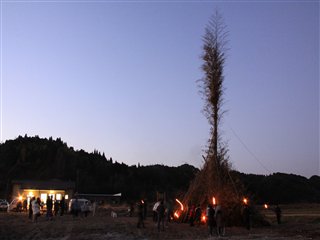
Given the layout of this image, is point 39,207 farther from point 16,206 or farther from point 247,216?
point 16,206

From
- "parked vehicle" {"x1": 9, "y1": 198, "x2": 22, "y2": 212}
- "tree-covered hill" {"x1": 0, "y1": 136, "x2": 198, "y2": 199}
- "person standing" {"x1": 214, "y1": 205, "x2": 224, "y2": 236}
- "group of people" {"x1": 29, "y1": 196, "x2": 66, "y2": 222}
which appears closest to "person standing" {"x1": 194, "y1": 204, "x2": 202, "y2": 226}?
"person standing" {"x1": 214, "y1": 205, "x2": 224, "y2": 236}

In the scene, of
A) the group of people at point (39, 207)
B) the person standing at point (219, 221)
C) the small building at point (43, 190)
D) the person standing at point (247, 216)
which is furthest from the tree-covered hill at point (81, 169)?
the person standing at point (219, 221)

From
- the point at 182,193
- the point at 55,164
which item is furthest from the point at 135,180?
the point at 182,193

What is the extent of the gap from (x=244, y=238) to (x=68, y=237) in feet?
23.0

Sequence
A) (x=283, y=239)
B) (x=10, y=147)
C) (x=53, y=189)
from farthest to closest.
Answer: (x=10, y=147) → (x=53, y=189) → (x=283, y=239)

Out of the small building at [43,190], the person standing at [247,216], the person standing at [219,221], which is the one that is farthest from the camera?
the small building at [43,190]

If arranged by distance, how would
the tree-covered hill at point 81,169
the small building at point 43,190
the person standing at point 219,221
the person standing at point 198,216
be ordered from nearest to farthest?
1. the person standing at point 219,221
2. the person standing at point 198,216
3. the small building at point 43,190
4. the tree-covered hill at point 81,169

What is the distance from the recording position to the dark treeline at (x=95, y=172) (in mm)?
101062

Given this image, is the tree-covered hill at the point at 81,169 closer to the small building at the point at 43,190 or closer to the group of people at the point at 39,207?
the small building at the point at 43,190

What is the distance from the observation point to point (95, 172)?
122688mm

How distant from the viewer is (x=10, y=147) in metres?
127

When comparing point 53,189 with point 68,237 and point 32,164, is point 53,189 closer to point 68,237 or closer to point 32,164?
point 68,237

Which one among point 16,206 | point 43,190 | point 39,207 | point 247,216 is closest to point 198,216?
point 247,216

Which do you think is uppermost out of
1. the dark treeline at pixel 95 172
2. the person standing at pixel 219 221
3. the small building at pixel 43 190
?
the dark treeline at pixel 95 172
